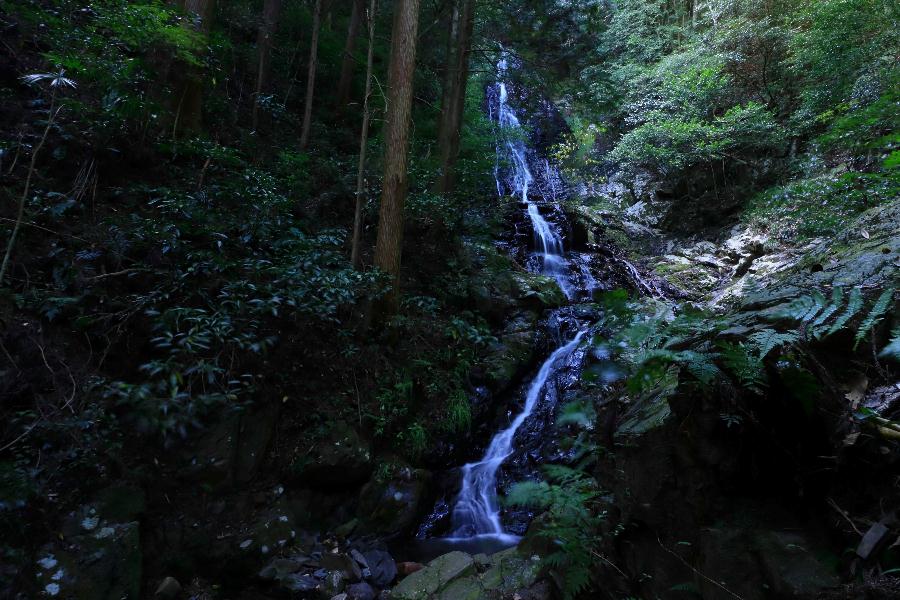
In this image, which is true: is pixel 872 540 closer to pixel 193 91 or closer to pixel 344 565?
pixel 344 565

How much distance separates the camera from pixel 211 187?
5.84 metres

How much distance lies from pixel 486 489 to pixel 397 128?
17.0ft

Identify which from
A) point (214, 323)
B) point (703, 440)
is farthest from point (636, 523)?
point (214, 323)

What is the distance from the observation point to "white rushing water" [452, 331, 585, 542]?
5543 mm

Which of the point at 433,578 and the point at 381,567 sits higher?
the point at 433,578

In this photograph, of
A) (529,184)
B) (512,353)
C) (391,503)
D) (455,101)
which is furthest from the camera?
(529,184)

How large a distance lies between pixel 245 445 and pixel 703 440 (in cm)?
443

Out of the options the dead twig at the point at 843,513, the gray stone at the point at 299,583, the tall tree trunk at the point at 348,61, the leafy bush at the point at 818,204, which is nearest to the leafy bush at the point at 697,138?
the leafy bush at the point at 818,204

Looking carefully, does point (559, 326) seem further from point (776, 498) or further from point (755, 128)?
point (755, 128)

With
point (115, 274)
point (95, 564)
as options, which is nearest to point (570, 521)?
point (95, 564)

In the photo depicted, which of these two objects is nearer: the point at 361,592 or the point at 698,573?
the point at 698,573

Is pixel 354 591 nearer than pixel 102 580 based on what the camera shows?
No

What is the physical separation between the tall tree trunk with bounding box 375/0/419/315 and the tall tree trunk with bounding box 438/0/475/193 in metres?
3.04

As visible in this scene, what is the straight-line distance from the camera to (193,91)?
6777mm
